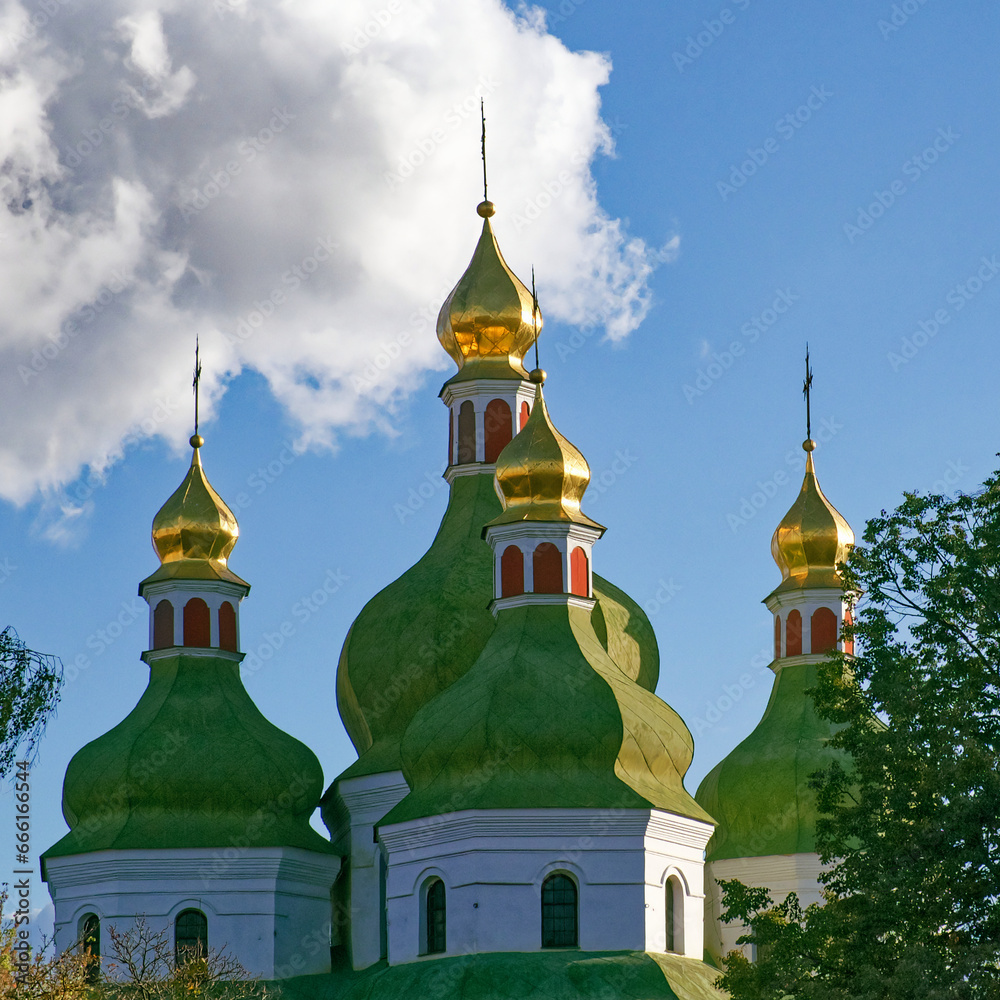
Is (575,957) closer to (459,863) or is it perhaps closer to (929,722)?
(459,863)

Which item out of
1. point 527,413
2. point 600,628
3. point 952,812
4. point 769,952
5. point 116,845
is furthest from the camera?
point 527,413

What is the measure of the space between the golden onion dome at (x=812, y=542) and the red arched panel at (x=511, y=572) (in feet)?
22.8

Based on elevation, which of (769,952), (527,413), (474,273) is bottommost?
(769,952)

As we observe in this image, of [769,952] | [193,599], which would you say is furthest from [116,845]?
[769,952]

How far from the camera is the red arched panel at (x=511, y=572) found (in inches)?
1446

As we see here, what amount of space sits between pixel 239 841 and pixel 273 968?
2.24m

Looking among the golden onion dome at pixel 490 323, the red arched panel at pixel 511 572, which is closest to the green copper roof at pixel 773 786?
the red arched panel at pixel 511 572

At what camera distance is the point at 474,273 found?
4359cm

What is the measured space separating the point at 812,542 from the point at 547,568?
7124mm

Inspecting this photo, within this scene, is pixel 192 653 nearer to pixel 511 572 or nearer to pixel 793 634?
pixel 511 572

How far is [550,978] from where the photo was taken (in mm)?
32312

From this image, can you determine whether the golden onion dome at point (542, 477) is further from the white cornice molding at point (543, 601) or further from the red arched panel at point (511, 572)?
the white cornice molding at point (543, 601)

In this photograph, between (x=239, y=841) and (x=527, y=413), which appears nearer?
(x=239, y=841)

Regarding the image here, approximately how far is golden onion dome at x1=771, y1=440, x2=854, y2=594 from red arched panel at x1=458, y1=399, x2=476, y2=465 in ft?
20.5
